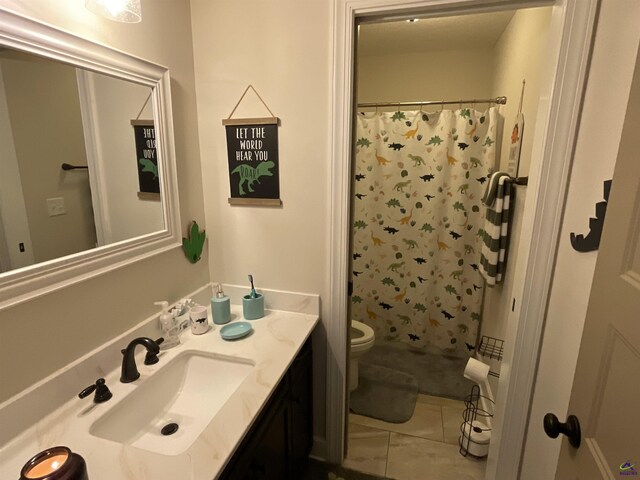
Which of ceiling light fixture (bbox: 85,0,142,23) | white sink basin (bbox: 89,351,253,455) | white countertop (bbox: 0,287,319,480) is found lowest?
white sink basin (bbox: 89,351,253,455)

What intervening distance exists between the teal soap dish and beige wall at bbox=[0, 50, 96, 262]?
586 mm

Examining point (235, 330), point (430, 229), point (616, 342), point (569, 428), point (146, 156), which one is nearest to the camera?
point (616, 342)

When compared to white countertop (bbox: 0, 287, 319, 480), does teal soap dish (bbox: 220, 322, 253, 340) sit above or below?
above

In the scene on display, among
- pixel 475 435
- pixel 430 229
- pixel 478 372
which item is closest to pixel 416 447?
pixel 475 435

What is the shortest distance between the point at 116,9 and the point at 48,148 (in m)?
0.45

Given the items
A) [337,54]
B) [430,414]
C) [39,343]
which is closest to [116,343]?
[39,343]

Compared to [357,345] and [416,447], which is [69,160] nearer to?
[357,345]

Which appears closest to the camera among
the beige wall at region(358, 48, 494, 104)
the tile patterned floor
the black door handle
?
the black door handle

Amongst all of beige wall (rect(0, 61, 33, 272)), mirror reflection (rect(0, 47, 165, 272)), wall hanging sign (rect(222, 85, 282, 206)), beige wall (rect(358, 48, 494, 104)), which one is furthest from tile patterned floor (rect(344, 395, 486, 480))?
beige wall (rect(358, 48, 494, 104))

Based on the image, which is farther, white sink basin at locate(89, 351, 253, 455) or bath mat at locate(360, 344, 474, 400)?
bath mat at locate(360, 344, 474, 400)

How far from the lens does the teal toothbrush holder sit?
5.09ft

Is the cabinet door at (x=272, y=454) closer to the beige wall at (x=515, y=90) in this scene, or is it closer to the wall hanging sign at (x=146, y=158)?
the wall hanging sign at (x=146, y=158)

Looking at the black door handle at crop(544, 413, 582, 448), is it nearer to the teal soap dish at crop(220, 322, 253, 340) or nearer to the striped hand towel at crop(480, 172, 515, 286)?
the teal soap dish at crop(220, 322, 253, 340)

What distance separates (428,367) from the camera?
105 inches
